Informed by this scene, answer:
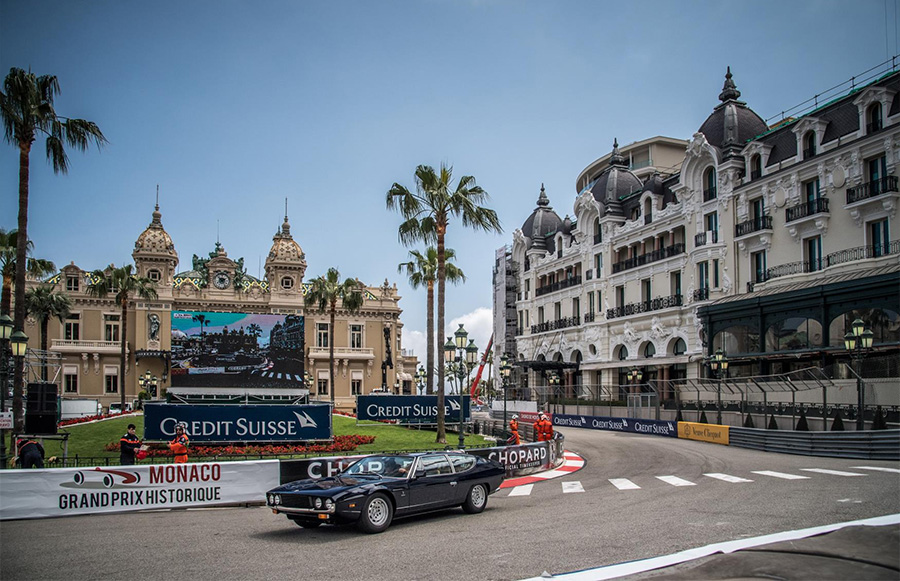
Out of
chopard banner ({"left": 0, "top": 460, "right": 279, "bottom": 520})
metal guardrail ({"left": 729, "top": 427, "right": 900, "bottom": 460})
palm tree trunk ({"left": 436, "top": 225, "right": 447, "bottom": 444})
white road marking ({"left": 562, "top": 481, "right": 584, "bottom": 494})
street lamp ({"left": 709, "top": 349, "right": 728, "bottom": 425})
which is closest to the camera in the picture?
chopard banner ({"left": 0, "top": 460, "right": 279, "bottom": 520})

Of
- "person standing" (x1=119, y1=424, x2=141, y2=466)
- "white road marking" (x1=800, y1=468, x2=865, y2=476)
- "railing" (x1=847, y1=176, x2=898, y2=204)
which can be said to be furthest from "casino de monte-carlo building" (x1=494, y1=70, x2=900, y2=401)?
"person standing" (x1=119, y1=424, x2=141, y2=466)

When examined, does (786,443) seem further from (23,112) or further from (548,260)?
(548,260)

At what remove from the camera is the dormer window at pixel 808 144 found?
129 ft

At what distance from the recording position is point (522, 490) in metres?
18.9

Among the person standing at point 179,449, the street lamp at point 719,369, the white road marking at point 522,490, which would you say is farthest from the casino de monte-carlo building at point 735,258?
the person standing at point 179,449

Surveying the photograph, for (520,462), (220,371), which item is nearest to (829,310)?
(520,462)

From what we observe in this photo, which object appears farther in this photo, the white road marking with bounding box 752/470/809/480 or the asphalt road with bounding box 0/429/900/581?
the white road marking with bounding box 752/470/809/480

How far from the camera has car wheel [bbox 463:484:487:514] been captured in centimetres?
1462

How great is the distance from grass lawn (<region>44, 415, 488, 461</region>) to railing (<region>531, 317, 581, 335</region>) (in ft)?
95.3

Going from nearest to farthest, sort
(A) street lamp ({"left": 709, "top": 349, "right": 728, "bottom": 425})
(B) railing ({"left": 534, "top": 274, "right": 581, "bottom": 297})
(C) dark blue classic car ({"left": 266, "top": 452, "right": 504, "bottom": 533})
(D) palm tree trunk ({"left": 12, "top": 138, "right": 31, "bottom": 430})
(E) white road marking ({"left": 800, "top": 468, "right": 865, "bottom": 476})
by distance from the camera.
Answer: (C) dark blue classic car ({"left": 266, "top": 452, "right": 504, "bottom": 533}) < (E) white road marking ({"left": 800, "top": 468, "right": 865, "bottom": 476}) < (D) palm tree trunk ({"left": 12, "top": 138, "right": 31, "bottom": 430}) < (A) street lamp ({"left": 709, "top": 349, "right": 728, "bottom": 425}) < (B) railing ({"left": 534, "top": 274, "right": 581, "bottom": 297})

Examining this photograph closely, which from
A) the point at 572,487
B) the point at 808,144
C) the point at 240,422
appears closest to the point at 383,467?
the point at 572,487

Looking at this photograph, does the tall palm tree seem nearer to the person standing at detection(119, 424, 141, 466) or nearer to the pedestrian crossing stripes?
the person standing at detection(119, 424, 141, 466)

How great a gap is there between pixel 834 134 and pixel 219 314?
34656 millimetres

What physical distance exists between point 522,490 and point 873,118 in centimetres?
2931
